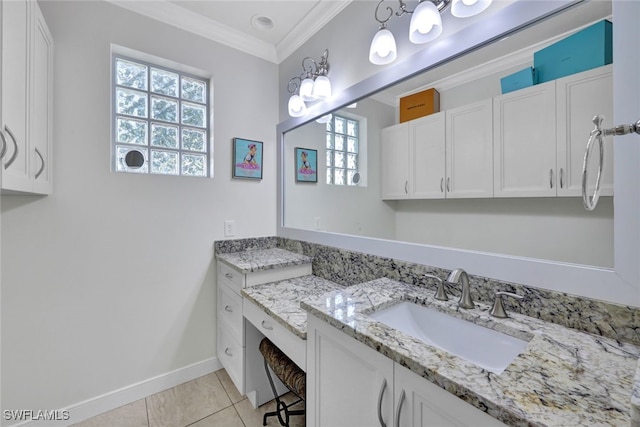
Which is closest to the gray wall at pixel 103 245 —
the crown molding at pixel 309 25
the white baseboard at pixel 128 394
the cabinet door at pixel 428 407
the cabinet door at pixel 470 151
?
the white baseboard at pixel 128 394

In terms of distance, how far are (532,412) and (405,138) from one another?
115cm

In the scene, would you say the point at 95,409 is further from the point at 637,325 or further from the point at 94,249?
the point at 637,325

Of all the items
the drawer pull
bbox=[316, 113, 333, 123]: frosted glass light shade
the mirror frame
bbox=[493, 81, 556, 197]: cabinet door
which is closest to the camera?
the mirror frame

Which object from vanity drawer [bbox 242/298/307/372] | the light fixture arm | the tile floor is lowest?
the tile floor

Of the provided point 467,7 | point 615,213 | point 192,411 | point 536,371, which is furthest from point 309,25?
point 192,411

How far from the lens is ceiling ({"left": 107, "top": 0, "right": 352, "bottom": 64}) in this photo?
1704 millimetres

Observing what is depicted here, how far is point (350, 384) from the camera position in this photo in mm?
845

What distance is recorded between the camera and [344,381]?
2.84 feet

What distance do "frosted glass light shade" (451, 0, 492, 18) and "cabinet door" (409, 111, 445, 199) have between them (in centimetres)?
36

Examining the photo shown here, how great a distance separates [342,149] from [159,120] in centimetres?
132

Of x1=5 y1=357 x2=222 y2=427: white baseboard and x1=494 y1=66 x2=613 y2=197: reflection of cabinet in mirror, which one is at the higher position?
x1=494 y1=66 x2=613 y2=197: reflection of cabinet in mirror

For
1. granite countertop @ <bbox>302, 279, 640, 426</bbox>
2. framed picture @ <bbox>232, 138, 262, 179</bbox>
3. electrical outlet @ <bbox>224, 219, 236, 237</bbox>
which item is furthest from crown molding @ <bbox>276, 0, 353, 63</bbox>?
granite countertop @ <bbox>302, 279, 640, 426</bbox>

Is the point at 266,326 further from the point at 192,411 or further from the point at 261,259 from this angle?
the point at 192,411

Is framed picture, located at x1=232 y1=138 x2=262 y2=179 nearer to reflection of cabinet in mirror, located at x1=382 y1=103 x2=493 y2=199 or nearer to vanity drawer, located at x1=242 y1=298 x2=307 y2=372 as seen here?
vanity drawer, located at x1=242 y1=298 x2=307 y2=372
